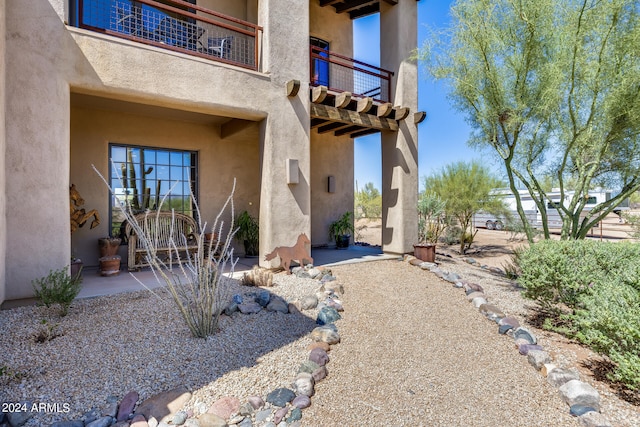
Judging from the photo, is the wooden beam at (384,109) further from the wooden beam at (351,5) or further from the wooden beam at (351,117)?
the wooden beam at (351,5)

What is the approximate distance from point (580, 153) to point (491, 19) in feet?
11.0

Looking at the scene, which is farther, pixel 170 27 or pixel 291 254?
pixel 291 254

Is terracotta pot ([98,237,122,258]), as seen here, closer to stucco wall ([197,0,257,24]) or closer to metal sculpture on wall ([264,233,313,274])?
metal sculpture on wall ([264,233,313,274])

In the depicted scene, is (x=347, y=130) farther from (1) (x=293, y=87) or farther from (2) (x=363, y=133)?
(1) (x=293, y=87)

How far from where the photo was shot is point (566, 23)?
640 centimetres

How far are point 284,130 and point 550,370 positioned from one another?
5917 millimetres

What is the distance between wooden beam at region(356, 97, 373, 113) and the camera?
8.16 m

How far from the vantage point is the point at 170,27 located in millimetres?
6871

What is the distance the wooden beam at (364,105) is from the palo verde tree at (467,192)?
20.4ft

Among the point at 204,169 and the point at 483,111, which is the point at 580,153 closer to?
the point at 483,111

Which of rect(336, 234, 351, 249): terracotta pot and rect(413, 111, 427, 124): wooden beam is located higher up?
rect(413, 111, 427, 124): wooden beam

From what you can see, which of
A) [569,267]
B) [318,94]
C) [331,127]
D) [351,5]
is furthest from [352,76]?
[569,267]

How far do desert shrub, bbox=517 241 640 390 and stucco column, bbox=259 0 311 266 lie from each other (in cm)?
438

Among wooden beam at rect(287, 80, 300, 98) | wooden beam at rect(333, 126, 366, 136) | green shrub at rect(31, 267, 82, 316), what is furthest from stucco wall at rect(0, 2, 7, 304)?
wooden beam at rect(333, 126, 366, 136)
